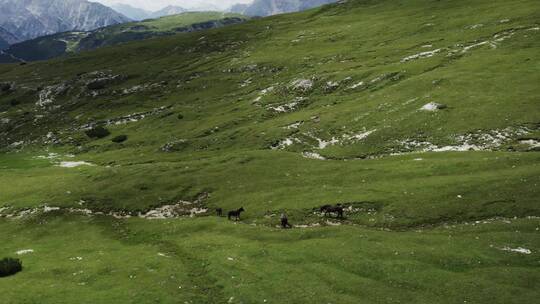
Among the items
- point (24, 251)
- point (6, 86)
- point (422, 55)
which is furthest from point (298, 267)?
point (6, 86)

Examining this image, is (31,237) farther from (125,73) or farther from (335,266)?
(125,73)

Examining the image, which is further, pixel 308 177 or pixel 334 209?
pixel 308 177

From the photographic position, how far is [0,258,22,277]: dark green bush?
141 feet

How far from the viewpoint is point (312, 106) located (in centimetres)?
9912

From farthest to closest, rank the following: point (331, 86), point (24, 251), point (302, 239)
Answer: point (331, 86) → point (24, 251) → point (302, 239)

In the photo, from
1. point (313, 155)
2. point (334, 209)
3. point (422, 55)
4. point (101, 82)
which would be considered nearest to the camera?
point (334, 209)

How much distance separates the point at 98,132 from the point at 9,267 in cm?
8007

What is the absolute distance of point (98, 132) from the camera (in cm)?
11931

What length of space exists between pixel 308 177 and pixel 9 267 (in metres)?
36.5

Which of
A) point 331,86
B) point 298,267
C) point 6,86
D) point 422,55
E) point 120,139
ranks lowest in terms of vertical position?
point 120,139

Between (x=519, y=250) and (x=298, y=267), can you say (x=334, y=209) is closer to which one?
(x=298, y=267)

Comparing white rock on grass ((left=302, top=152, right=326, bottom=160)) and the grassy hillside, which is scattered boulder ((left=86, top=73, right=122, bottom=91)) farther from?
white rock on grass ((left=302, top=152, right=326, bottom=160))

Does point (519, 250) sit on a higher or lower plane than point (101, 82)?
lower

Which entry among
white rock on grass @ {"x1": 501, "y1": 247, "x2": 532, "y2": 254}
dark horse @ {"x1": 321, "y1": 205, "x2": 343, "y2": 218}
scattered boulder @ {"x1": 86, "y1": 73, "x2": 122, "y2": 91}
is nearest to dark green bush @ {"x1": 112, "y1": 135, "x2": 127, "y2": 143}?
scattered boulder @ {"x1": 86, "y1": 73, "x2": 122, "y2": 91}
